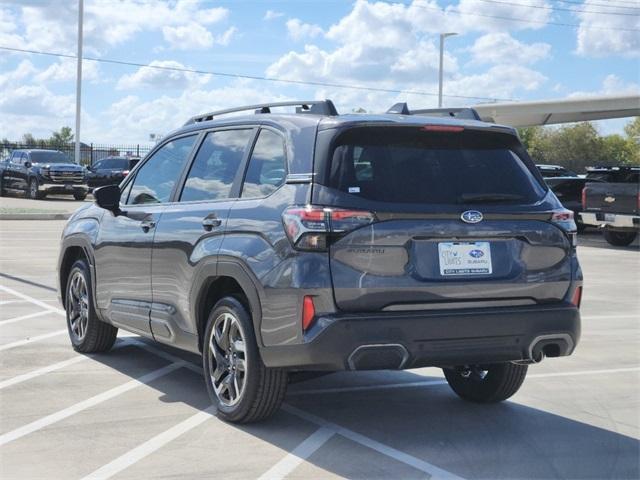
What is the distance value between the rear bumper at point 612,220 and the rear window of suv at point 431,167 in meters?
15.5

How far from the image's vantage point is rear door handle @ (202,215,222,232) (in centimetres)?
580

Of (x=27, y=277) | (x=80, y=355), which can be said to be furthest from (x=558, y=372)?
(x=27, y=277)

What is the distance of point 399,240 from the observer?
511 centimetres

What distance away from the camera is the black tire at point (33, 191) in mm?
34906

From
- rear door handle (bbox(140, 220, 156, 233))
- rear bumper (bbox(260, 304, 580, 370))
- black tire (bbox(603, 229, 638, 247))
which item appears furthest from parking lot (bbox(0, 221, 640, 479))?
black tire (bbox(603, 229, 638, 247))

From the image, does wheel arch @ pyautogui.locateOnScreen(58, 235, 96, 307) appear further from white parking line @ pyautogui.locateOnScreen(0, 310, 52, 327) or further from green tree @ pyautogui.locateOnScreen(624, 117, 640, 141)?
green tree @ pyautogui.locateOnScreen(624, 117, 640, 141)

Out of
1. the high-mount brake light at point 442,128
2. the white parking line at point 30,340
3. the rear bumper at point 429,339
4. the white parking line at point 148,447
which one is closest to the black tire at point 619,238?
the white parking line at point 30,340

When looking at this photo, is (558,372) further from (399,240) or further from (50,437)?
(50,437)

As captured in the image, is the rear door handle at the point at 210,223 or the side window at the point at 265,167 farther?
the rear door handle at the point at 210,223

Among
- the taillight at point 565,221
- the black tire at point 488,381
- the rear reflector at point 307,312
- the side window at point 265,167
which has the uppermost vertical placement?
the side window at point 265,167

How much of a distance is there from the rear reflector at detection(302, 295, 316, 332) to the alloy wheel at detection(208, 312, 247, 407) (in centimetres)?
58

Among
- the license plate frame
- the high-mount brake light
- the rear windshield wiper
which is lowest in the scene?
the license plate frame

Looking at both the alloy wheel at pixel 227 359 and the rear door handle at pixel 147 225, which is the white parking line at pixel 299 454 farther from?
the rear door handle at pixel 147 225

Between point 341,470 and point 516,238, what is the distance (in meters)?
1.67
